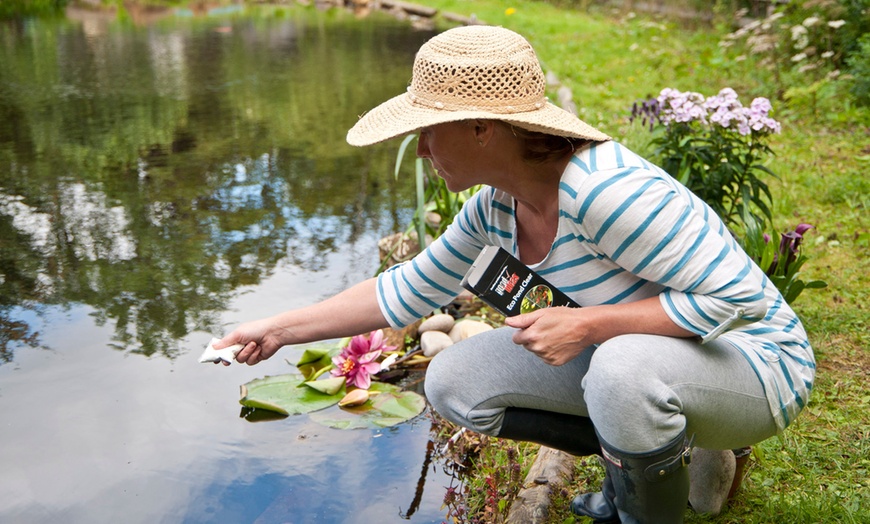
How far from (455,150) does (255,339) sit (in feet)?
2.10

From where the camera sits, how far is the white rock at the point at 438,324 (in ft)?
10.5

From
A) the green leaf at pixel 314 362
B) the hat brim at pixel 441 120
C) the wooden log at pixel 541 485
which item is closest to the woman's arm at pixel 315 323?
the hat brim at pixel 441 120

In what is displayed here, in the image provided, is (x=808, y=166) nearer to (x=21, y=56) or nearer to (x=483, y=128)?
(x=483, y=128)

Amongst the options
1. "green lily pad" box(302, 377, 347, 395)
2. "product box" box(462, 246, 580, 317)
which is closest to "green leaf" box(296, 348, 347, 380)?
"green lily pad" box(302, 377, 347, 395)

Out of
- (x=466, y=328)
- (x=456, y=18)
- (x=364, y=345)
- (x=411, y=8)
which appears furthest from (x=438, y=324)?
(x=411, y=8)

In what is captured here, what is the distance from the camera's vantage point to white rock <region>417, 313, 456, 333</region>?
3211 millimetres

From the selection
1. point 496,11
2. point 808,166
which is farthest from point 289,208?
point 496,11

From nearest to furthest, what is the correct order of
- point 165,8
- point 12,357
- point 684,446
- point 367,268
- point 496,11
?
point 684,446, point 12,357, point 367,268, point 496,11, point 165,8

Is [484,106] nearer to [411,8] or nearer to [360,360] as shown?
[360,360]

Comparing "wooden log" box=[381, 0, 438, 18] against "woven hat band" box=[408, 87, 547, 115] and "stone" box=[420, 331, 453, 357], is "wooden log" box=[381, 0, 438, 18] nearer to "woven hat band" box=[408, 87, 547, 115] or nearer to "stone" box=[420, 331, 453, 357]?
"stone" box=[420, 331, 453, 357]

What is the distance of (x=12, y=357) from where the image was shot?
3.15 meters

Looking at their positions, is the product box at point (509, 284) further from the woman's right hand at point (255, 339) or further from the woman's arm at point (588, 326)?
the woman's right hand at point (255, 339)

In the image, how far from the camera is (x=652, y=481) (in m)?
1.67

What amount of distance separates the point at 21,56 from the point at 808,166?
7.74 meters
